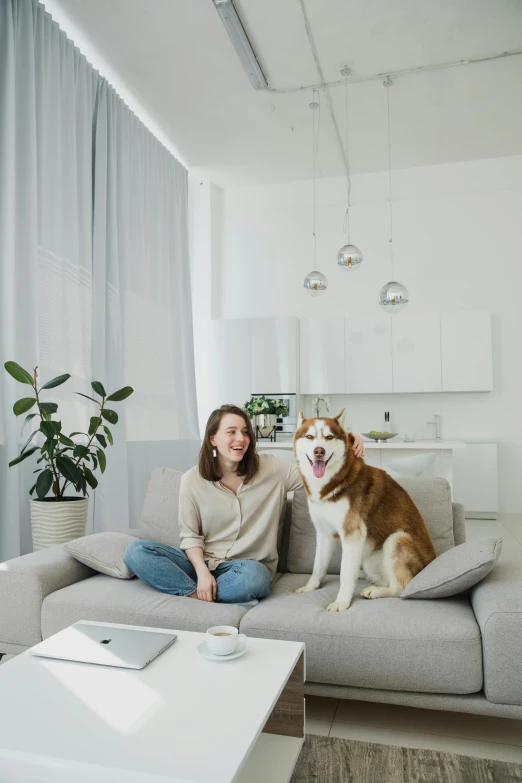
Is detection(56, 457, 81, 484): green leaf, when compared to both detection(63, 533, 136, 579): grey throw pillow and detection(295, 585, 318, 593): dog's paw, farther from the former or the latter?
detection(295, 585, 318, 593): dog's paw

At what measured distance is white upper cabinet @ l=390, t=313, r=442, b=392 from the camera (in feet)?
19.8

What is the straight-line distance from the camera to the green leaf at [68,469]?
10.1 ft

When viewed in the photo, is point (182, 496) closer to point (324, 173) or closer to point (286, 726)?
point (286, 726)

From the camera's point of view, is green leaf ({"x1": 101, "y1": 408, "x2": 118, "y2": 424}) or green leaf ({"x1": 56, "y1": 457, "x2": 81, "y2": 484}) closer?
green leaf ({"x1": 56, "y1": 457, "x2": 81, "y2": 484})

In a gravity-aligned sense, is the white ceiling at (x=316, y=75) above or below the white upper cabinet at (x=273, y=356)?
above

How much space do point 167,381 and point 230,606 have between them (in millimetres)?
3842

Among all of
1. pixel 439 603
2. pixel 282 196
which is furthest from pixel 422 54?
pixel 439 603

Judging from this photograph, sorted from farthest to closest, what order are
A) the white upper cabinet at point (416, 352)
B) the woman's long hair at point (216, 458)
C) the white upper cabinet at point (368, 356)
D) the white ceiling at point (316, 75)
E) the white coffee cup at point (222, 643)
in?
the white upper cabinet at point (368, 356), the white upper cabinet at point (416, 352), the white ceiling at point (316, 75), the woman's long hair at point (216, 458), the white coffee cup at point (222, 643)

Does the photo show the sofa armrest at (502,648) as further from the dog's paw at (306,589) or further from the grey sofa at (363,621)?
the dog's paw at (306,589)

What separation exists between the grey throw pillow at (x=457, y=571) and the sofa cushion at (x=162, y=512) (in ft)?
3.38

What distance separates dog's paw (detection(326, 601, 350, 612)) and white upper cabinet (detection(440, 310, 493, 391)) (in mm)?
4365

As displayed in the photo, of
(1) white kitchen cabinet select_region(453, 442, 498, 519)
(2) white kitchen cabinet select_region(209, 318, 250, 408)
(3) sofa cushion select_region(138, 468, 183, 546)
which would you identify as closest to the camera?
(3) sofa cushion select_region(138, 468, 183, 546)

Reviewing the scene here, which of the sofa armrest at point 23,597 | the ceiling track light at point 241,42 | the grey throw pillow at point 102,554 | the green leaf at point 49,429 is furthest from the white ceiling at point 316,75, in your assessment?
the sofa armrest at point 23,597

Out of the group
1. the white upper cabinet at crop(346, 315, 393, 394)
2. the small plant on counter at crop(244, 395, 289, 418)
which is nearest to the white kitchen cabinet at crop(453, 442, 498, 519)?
the white upper cabinet at crop(346, 315, 393, 394)
